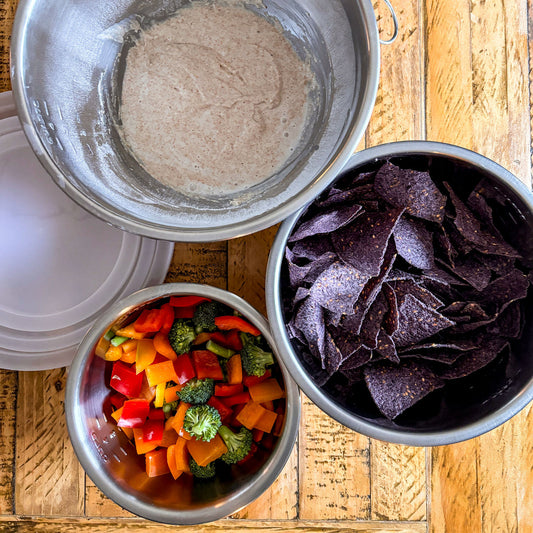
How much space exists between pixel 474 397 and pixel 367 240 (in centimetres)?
47

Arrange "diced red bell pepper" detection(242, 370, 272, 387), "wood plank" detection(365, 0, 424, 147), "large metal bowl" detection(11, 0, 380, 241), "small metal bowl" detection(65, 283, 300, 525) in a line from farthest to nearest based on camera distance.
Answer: "wood plank" detection(365, 0, 424, 147), "diced red bell pepper" detection(242, 370, 272, 387), "small metal bowl" detection(65, 283, 300, 525), "large metal bowl" detection(11, 0, 380, 241)

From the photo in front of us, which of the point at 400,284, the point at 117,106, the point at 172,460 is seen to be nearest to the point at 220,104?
the point at 117,106

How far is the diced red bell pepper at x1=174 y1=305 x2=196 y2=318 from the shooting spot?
1482 mm

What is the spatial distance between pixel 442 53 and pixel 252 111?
66cm

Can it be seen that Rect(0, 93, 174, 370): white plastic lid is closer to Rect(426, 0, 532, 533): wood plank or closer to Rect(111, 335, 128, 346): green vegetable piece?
Rect(111, 335, 128, 346): green vegetable piece

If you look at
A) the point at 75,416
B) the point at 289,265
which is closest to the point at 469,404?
the point at 289,265

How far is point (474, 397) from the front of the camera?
1344mm

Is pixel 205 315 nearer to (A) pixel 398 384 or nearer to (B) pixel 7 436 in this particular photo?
(A) pixel 398 384

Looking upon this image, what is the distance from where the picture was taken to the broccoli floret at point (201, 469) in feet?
4.74

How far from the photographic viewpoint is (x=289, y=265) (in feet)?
4.17

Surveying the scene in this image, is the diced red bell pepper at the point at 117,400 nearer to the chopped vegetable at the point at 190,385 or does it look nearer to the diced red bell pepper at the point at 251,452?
the chopped vegetable at the point at 190,385

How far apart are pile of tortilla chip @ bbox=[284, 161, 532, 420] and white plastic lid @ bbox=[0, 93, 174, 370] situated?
57cm

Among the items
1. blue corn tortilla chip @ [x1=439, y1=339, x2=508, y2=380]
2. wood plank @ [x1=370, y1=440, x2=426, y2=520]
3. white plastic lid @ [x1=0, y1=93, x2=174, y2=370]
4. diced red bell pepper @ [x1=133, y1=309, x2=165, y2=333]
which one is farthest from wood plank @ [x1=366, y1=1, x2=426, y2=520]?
white plastic lid @ [x1=0, y1=93, x2=174, y2=370]

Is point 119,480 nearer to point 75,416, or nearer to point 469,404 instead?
point 75,416
